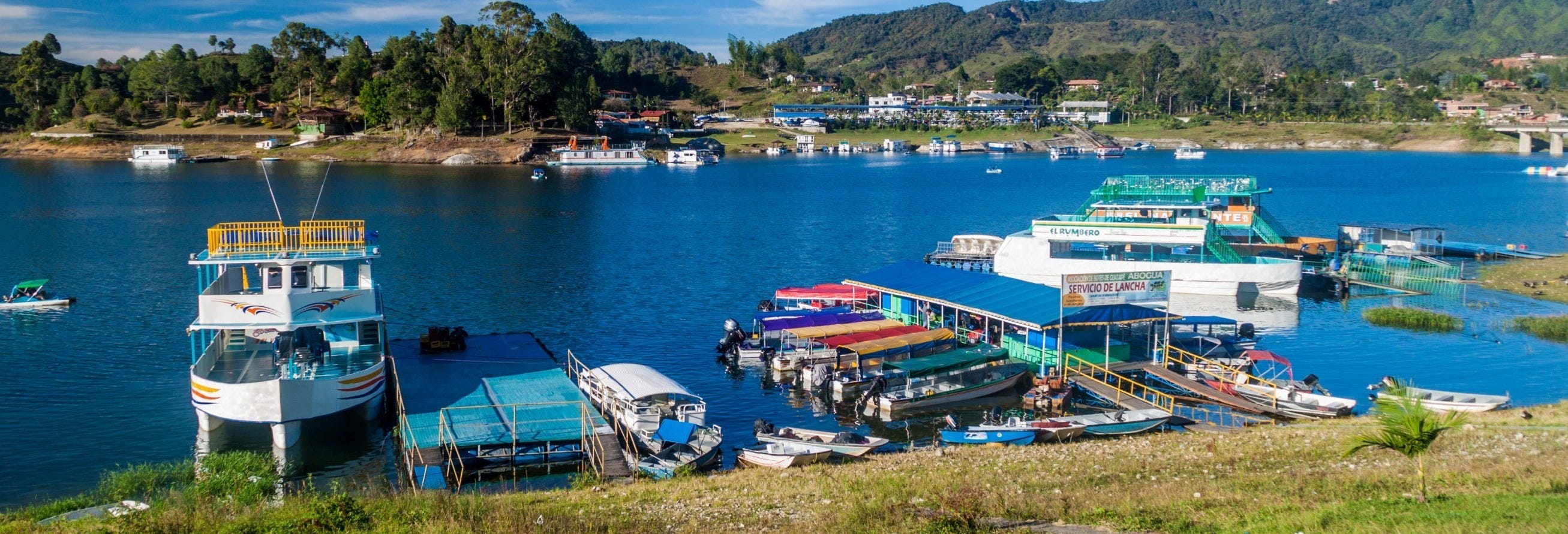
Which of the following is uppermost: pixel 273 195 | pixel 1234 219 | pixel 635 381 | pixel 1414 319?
pixel 273 195

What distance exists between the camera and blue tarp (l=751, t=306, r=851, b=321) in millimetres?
39531

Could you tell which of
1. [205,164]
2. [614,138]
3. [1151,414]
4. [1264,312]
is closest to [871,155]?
[614,138]

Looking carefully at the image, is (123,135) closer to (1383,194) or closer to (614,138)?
(614,138)

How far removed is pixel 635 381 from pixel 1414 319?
3143cm

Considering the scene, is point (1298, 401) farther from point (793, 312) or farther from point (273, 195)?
point (273, 195)

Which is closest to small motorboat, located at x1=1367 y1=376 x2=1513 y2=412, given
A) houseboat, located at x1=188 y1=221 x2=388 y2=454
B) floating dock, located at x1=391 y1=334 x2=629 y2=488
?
floating dock, located at x1=391 y1=334 x2=629 y2=488

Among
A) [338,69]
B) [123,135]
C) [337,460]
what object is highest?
[338,69]

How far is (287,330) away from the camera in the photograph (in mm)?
27359

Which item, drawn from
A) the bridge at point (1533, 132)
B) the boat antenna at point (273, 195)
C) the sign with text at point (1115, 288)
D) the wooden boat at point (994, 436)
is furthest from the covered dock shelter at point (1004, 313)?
the bridge at point (1533, 132)

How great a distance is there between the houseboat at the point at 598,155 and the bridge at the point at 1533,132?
146m

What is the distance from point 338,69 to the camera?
17588 centimetres

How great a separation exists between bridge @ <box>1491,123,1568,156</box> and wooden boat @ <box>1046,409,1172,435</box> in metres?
188

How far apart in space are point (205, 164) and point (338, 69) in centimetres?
3437

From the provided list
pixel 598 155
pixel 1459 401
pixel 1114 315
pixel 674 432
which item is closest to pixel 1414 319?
pixel 1459 401
